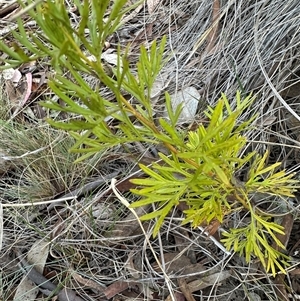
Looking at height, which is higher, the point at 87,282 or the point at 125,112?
the point at 125,112

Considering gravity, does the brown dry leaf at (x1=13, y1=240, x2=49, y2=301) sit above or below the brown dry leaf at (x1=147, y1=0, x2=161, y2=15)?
below

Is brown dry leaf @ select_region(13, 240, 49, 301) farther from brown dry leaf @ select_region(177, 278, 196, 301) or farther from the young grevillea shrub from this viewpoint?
the young grevillea shrub

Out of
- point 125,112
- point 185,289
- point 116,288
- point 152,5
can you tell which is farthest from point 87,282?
point 152,5

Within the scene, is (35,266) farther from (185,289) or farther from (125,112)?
(125,112)

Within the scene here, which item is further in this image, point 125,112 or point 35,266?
point 35,266

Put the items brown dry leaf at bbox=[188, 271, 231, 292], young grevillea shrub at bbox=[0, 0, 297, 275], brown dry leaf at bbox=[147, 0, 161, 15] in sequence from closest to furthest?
young grevillea shrub at bbox=[0, 0, 297, 275]
brown dry leaf at bbox=[188, 271, 231, 292]
brown dry leaf at bbox=[147, 0, 161, 15]

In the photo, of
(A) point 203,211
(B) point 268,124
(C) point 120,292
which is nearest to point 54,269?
(C) point 120,292

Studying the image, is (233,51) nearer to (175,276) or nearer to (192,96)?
(192,96)

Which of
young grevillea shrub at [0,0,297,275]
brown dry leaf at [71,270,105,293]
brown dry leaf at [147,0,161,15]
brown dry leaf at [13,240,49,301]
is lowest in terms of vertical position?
brown dry leaf at [71,270,105,293]

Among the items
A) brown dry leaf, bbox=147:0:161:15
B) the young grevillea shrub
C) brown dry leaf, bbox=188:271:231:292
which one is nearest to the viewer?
the young grevillea shrub

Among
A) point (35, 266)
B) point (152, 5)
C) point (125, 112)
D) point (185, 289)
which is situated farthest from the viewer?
point (152, 5)

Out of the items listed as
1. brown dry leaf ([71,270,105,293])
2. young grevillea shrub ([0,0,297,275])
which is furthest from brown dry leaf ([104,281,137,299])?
young grevillea shrub ([0,0,297,275])
